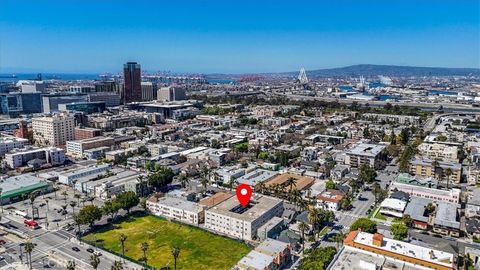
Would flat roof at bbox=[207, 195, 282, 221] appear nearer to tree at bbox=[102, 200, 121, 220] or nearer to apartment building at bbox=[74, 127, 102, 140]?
tree at bbox=[102, 200, 121, 220]

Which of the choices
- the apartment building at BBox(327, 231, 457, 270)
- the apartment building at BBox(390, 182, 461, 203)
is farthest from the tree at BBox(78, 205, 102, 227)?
the apartment building at BBox(390, 182, 461, 203)

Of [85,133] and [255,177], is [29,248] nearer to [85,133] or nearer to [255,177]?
[255,177]

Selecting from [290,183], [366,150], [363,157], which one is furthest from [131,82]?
[290,183]

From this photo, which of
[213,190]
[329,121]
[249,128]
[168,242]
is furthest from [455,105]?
[168,242]

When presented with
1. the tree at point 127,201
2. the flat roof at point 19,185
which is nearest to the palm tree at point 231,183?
the tree at point 127,201

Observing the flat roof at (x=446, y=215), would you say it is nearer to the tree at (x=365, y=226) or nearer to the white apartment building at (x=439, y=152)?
the tree at (x=365, y=226)
